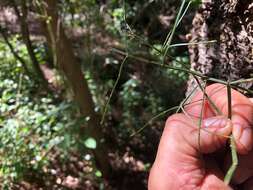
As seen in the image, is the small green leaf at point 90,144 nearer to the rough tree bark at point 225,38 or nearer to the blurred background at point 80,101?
the blurred background at point 80,101

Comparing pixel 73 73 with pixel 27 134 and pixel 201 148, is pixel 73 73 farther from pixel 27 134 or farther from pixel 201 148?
pixel 201 148

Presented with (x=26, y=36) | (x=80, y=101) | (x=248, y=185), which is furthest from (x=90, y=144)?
(x=248, y=185)

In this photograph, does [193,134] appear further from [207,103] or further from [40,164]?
[40,164]

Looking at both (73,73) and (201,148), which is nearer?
(201,148)

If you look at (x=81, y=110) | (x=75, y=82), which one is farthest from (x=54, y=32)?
(x=81, y=110)

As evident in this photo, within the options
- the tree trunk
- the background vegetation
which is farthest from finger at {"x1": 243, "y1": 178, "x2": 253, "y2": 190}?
the tree trunk

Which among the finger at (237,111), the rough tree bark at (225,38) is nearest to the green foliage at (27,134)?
the rough tree bark at (225,38)

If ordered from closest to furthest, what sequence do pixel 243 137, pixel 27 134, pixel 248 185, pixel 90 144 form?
pixel 243 137 < pixel 248 185 < pixel 90 144 < pixel 27 134
